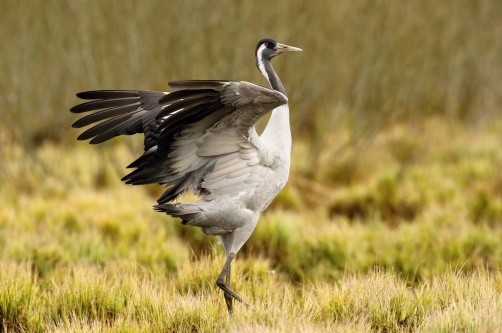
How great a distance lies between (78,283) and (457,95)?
34.7ft

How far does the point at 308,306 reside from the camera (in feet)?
13.4

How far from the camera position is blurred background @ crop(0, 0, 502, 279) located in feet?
23.1

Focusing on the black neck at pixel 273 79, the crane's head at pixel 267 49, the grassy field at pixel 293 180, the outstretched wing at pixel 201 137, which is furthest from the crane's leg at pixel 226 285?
the crane's head at pixel 267 49

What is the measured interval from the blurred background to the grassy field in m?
0.03

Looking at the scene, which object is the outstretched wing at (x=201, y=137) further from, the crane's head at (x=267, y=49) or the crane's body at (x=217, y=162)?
the crane's head at (x=267, y=49)

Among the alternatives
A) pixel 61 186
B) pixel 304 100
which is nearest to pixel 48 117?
pixel 61 186

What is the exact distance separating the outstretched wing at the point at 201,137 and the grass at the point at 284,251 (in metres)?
0.74

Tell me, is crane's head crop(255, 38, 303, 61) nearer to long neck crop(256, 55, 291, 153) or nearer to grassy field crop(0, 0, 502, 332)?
long neck crop(256, 55, 291, 153)

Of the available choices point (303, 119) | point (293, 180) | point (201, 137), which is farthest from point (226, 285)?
point (303, 119)

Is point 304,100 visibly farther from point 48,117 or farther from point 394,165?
point 48,117

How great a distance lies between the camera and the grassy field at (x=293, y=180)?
420 centimetres

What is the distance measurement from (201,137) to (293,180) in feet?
16.7

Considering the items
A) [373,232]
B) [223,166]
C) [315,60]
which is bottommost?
[373,232]

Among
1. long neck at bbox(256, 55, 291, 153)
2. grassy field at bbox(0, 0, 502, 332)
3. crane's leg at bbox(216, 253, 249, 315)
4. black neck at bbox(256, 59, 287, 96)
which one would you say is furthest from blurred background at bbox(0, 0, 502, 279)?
black neck at bbox(256, 59, 287, 96)
